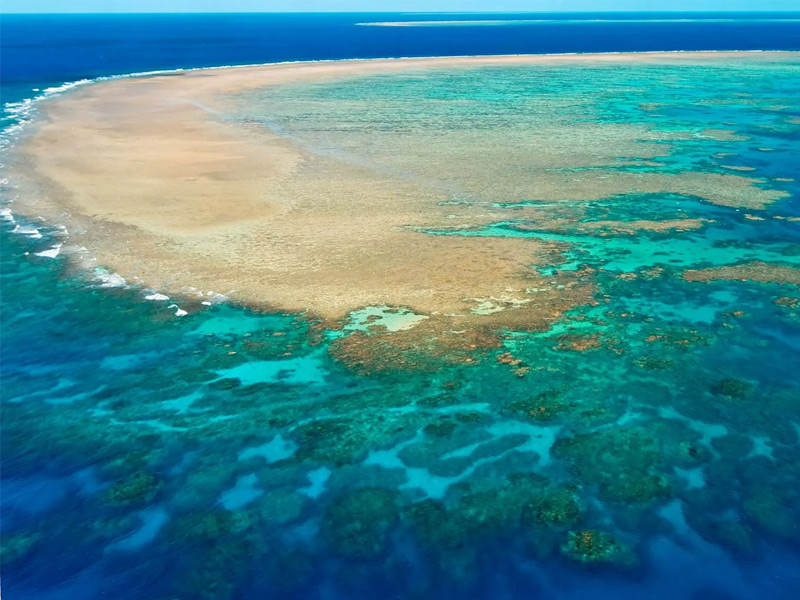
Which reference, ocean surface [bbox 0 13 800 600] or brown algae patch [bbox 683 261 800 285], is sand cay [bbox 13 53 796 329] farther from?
brown algae patch [bbox 683 261 800 285]

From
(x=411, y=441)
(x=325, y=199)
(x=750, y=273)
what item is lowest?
(x=411, y=441)

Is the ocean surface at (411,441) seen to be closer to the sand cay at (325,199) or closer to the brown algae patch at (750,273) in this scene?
the brown algae patch at (750,273)

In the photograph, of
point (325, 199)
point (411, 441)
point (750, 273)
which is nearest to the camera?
point (411, 441)

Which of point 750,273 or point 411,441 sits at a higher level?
point 750,273

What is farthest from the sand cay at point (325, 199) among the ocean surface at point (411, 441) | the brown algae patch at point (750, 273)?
the brown algae patch at point (750, 273)

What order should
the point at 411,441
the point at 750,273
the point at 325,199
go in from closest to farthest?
the point at 411,441 < the point at 750,273 < the point at 325,199

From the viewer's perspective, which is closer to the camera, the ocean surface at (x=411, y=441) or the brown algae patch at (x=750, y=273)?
the ocean surface at (x=411, y=441)

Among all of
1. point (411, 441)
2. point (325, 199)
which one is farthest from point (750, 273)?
point (325, 199)

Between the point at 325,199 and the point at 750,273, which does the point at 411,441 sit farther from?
the point at 325,199
